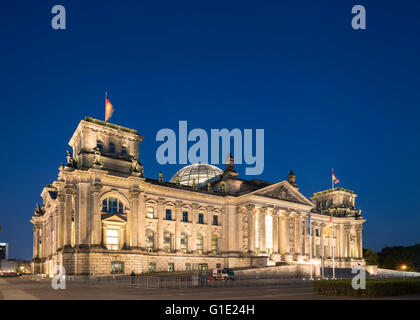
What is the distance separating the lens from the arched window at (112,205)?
64.9 m

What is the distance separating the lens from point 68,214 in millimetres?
62688

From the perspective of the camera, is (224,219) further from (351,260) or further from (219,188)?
(351,260)

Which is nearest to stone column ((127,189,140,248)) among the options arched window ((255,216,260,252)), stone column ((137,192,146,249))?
stone column ((137,192,146,249))

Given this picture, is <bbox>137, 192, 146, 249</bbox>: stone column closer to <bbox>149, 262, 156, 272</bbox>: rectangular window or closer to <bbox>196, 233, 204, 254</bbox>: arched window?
<bbox>149, 262, 156, 272</bbox>: rectangular window

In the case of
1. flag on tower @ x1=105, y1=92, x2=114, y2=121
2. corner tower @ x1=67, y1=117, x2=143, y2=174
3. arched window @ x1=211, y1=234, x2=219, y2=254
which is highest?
flag on tower @ x1=105, y1=92, x2=114, y2=121

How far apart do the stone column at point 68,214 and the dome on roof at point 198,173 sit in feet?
123

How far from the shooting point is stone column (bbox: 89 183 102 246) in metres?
61.2

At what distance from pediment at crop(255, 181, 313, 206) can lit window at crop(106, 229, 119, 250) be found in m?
29.4

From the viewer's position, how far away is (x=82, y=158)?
2537 inches

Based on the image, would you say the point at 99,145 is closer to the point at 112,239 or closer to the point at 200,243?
the point at 112,239

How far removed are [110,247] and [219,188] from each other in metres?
29.1
